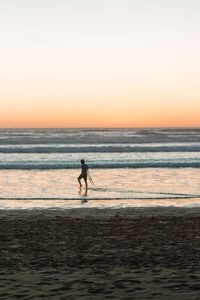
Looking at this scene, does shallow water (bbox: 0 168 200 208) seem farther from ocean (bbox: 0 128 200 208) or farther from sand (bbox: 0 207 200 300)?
sand (bbox: 0 207 200 300)

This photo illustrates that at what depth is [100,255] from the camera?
33.8 ft

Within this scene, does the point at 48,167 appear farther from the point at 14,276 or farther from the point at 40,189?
the point at 14,276

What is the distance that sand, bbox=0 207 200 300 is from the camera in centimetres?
804

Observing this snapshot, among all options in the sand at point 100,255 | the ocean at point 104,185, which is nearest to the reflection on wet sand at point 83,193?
the ocean at point 104,185

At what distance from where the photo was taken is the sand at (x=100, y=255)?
804cm

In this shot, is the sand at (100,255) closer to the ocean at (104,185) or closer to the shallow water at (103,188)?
the shallow water at (103,188)

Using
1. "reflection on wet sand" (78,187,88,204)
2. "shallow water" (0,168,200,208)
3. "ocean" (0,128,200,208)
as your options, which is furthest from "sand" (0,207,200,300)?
"reflection on wet sand" (78,187,88,204)

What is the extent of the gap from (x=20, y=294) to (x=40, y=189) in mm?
14755

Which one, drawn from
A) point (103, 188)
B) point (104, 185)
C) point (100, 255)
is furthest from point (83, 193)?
point (100, 255)

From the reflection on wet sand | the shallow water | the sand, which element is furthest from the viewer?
the reflection on wet sand

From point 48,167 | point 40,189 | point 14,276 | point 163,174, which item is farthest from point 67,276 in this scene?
point 48,167

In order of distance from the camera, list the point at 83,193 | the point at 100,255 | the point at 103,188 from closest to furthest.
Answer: the point at 100,255 < the point at 83,193 < the point at 103,188

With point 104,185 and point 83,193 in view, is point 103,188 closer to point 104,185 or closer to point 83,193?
point 104,185

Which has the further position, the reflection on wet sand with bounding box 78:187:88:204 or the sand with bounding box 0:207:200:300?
the reflection on wet sand with bounding box 78:187:88:204
